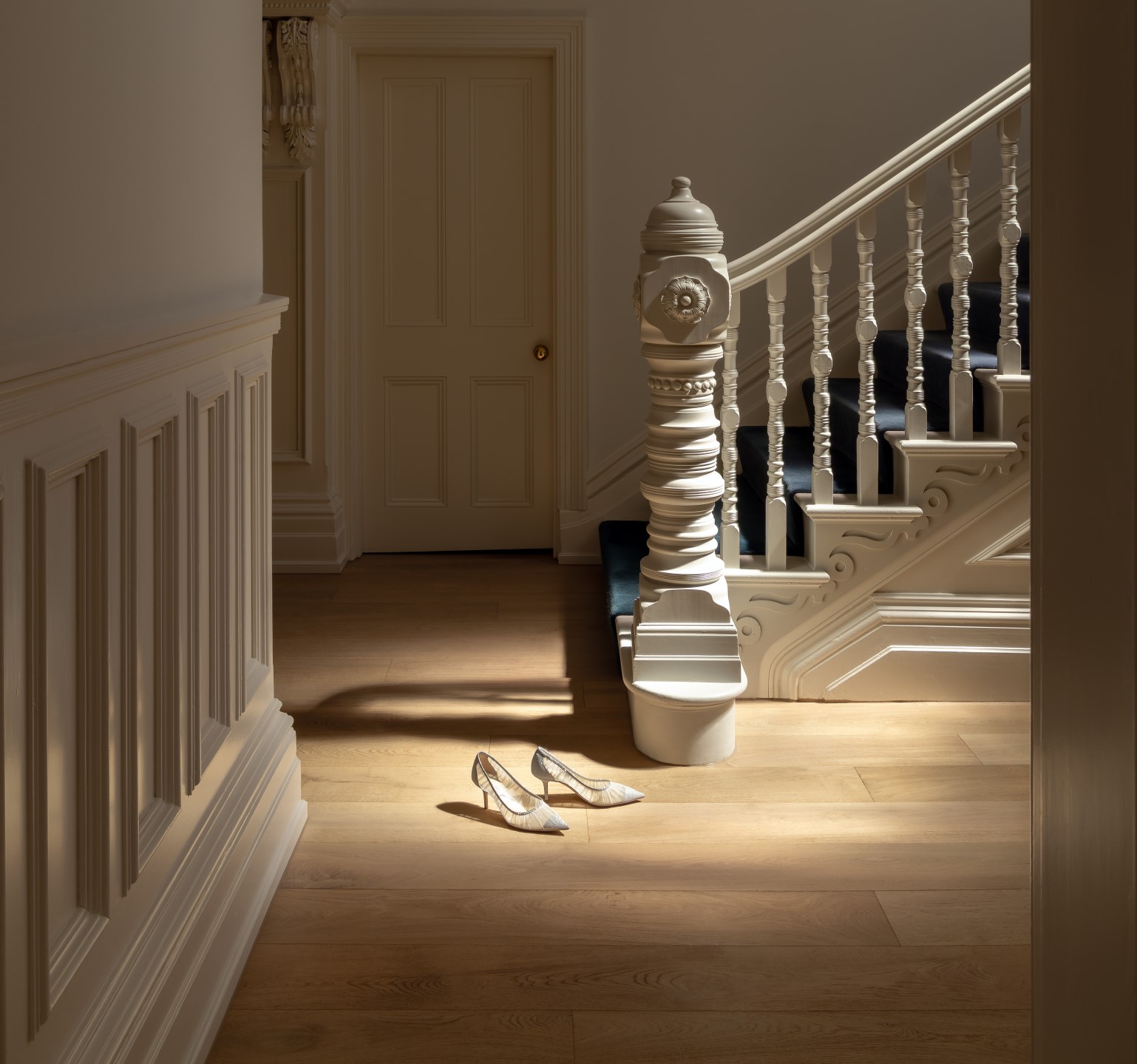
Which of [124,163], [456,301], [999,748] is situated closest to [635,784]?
[999,748]

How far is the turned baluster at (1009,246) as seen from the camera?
320 centimetres

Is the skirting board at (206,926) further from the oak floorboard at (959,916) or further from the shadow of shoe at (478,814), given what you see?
the oak floorboard at (959,916)

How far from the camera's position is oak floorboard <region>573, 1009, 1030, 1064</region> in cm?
176

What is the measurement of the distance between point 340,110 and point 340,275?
0.65 m

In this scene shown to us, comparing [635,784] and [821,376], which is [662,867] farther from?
[821,376]

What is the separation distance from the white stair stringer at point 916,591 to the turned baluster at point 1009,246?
0.09 m

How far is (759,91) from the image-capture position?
16.0ft

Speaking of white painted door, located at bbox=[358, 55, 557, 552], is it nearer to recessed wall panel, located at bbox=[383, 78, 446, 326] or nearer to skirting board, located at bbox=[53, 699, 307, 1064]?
recessed wall panel, located at bbox=[383, 78, 446, 326]

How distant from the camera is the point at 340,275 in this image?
5004 millimetres

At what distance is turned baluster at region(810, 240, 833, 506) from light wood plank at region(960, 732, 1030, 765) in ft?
2.40

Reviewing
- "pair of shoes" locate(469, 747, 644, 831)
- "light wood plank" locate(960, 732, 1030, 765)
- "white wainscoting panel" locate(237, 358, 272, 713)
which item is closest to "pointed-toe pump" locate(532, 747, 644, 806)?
"pair of shoes" locate(469, 747, 644, 831)

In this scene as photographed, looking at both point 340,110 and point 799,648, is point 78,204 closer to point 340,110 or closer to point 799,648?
point 799,648

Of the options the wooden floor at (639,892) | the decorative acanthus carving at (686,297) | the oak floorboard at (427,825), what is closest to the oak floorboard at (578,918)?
the wooden floor at (639,892)

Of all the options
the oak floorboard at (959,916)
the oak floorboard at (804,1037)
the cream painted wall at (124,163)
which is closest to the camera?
the cream painted wall at (124,163)
